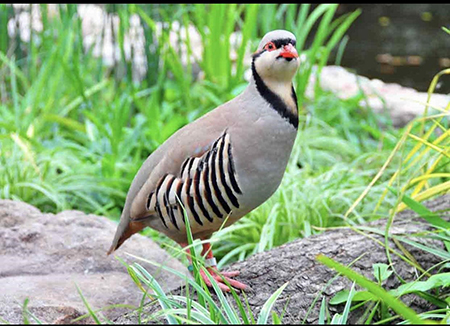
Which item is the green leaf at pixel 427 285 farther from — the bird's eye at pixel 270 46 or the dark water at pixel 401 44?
the dark water at pixel 401 44

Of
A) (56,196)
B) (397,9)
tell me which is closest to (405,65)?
(397,9)

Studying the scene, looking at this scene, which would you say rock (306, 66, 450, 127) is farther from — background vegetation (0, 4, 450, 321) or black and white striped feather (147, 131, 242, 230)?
black and white striped feather (147, 131, 242, 230)

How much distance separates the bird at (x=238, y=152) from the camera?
2.51m

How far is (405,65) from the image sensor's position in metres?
8.56

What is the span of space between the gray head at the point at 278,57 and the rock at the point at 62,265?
86 centimetres

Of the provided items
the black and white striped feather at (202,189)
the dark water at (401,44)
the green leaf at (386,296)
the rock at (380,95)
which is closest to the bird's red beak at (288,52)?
the black and white striped feather at (202,189)

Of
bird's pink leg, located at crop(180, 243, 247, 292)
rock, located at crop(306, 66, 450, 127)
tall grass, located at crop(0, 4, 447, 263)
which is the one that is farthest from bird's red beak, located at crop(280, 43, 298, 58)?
rock, located at crop(306, 66, 450, 127)

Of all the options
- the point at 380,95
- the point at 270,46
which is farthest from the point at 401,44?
the point at 270,46

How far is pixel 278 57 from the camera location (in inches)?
97.0

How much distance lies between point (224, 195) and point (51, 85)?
128 inches

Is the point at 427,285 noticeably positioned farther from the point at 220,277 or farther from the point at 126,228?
the point at 126,228

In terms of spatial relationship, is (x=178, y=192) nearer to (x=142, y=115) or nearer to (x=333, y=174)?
(x=333, y=174)

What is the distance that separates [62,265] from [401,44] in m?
7.30

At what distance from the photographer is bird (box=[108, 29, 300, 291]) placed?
251 centimetres
